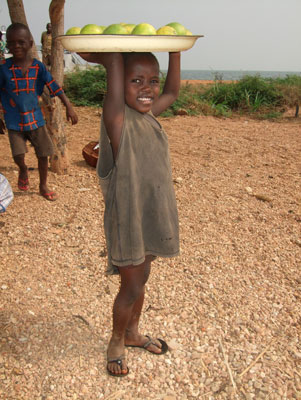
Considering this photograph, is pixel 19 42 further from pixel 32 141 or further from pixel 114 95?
pixel 114 95

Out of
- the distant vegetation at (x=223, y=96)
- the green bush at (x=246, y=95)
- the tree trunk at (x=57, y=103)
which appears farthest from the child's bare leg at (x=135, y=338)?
the green bush at (x=246, y=95)

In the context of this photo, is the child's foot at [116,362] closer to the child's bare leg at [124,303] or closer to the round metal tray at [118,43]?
the child's bare leg at [124,303]

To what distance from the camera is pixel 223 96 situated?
10141mm

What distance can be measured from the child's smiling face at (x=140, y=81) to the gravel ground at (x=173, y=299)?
1.37 metres

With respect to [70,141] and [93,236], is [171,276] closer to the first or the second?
[93,236]

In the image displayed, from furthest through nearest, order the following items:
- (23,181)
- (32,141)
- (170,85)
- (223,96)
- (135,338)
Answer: (223,96) → (23,181) → (32,141) → (135,338) → (170,85)

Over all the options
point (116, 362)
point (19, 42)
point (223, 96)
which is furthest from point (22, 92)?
point (223, 96)

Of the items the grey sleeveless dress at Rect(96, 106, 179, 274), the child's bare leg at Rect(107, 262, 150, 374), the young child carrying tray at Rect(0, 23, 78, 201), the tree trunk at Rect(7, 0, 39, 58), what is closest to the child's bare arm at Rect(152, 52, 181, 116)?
the grey sleeveless dress at Rect(96, 106, 179, 274)

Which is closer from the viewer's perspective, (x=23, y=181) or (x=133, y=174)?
(x=133, y=174)

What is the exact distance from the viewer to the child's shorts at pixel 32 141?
3.52m

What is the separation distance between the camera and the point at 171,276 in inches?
107

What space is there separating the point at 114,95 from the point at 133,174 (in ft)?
1.05

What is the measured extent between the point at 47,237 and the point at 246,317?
1726mm

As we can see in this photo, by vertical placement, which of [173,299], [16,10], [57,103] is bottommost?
[173,299]
